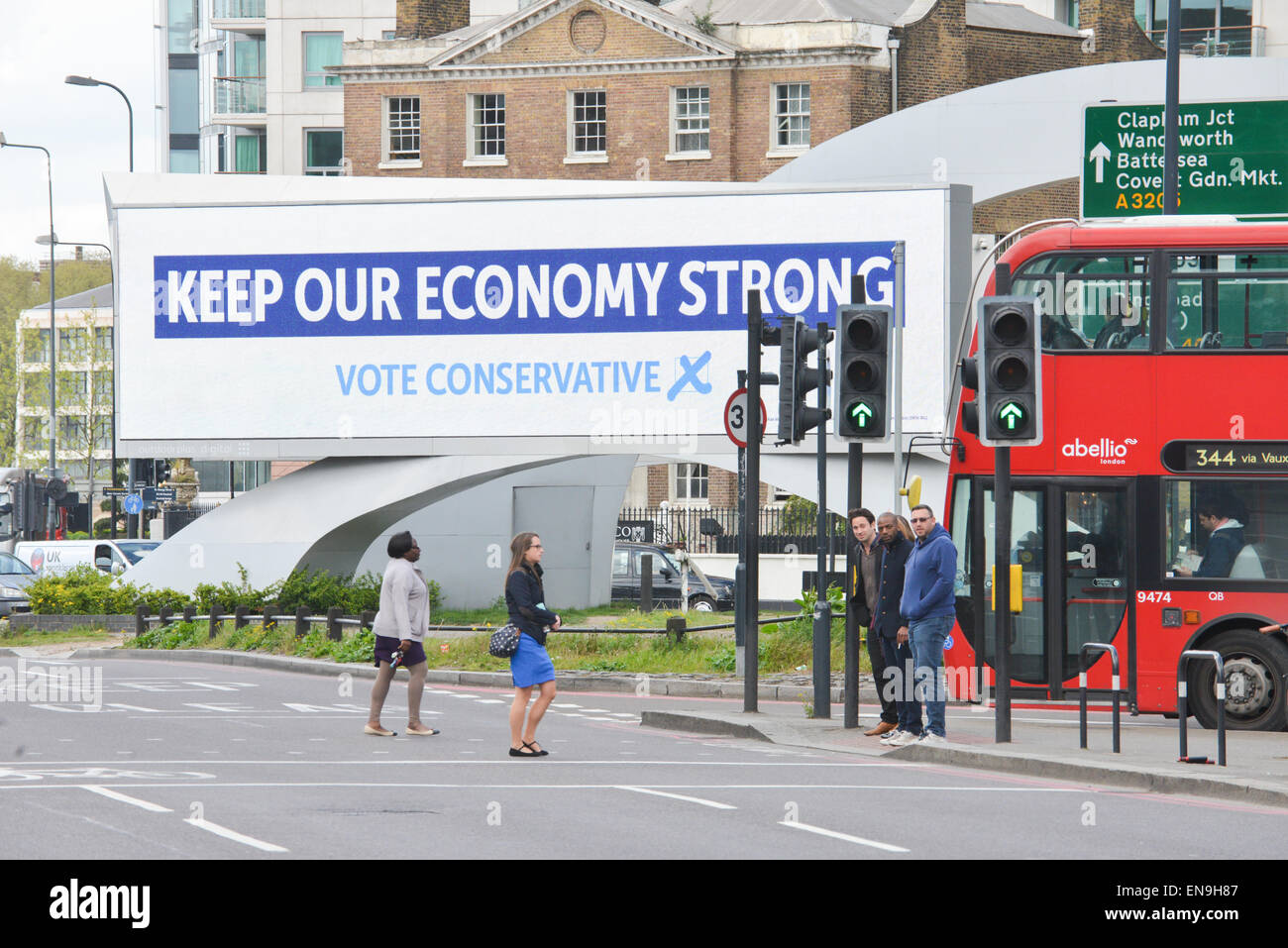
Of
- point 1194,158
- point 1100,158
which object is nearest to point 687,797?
point 1100,158

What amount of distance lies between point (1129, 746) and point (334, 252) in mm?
17503

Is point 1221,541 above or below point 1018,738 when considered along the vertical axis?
above

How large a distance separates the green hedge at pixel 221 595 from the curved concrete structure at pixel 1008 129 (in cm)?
969

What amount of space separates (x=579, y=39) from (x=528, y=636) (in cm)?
4757

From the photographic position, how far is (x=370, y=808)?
1116cm

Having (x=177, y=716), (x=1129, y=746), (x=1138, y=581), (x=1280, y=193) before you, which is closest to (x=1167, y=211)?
(x=1280, y=193)

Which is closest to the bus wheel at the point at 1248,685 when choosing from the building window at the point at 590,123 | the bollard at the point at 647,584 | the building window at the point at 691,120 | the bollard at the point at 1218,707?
the bollard at the point at 1218,707

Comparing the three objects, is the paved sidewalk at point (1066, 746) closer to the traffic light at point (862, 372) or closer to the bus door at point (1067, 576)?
the bus door at point (1067, 576)

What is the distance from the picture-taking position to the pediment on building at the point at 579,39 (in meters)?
58.1

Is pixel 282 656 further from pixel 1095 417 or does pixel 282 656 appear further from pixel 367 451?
pixel 1095 417

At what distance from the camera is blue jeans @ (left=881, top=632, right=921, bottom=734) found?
1502cm

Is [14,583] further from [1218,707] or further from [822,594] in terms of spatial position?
[1218,707]

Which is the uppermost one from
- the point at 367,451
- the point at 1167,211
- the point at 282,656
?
the point at 1167,211

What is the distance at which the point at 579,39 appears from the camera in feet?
195
